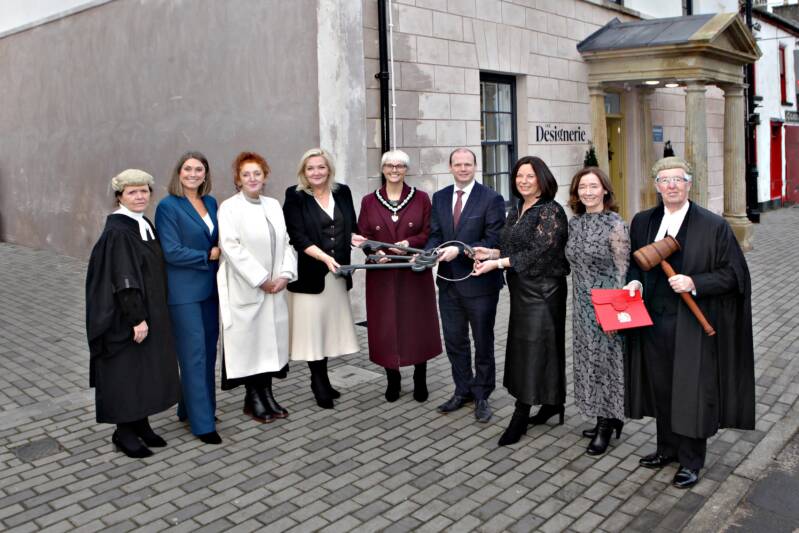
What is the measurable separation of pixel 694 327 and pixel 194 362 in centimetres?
318

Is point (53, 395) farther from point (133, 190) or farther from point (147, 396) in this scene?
point (133, 190)

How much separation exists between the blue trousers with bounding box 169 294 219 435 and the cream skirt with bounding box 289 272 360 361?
759 millimetres

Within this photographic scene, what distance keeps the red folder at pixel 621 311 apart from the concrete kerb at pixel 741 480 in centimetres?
104

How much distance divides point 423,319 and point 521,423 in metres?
1.19

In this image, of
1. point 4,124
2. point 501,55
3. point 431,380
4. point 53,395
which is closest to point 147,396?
point 53,395

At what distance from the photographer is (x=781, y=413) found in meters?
5.83

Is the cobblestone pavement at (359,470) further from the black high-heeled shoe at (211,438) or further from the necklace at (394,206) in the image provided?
the necklace at (394,206)

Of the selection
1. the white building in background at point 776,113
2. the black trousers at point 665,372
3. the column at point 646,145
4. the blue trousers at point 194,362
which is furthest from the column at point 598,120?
the white building in background at point 776,113

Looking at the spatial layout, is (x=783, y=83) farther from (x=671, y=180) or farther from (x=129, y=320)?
(x=129, y=320)

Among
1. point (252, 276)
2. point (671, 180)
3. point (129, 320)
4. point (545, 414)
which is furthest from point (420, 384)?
point (671, 180)

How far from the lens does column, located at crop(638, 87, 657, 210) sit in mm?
15781

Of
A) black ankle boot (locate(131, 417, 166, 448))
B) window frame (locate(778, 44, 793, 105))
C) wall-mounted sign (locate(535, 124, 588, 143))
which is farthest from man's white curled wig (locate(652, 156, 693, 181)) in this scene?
window frame (locate(778, 44, 793, 105))

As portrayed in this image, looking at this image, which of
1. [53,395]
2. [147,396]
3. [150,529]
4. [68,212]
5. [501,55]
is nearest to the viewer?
[150,529]

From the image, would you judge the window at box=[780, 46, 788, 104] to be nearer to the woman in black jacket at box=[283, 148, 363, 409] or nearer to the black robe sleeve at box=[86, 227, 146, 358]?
the woman in black jacket at box=[283, 148, 363, 409]
